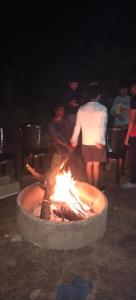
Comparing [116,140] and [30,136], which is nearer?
[116,140]

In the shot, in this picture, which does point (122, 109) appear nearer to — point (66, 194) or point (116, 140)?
point (116, 140)

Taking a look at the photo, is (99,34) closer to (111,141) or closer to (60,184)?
(111,141)

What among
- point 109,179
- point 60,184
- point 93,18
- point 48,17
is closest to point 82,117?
point 60,184

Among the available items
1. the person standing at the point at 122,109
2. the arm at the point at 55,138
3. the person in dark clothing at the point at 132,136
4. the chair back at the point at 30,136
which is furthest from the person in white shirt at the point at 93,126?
the person standing at the point at 122,109

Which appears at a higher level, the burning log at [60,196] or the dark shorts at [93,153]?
the dark shorts at [93,153]

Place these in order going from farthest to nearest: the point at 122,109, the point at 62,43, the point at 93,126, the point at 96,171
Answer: the point at 62,43 → the point at 122,109 → the point at 96,171 → the point at 93,126

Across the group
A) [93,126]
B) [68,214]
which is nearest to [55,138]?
[93,126]

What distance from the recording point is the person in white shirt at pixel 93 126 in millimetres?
5875

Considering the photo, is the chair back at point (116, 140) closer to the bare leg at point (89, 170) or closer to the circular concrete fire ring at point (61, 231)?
the bare leg at point (89, 170)

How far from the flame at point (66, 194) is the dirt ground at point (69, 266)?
0.56 m

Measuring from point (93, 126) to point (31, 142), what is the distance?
2028 mm

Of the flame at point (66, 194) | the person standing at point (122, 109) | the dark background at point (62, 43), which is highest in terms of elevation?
the dark background at point (62, 43)

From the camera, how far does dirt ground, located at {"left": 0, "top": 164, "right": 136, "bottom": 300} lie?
13.0ft

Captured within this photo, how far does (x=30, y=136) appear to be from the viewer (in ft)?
24.8
